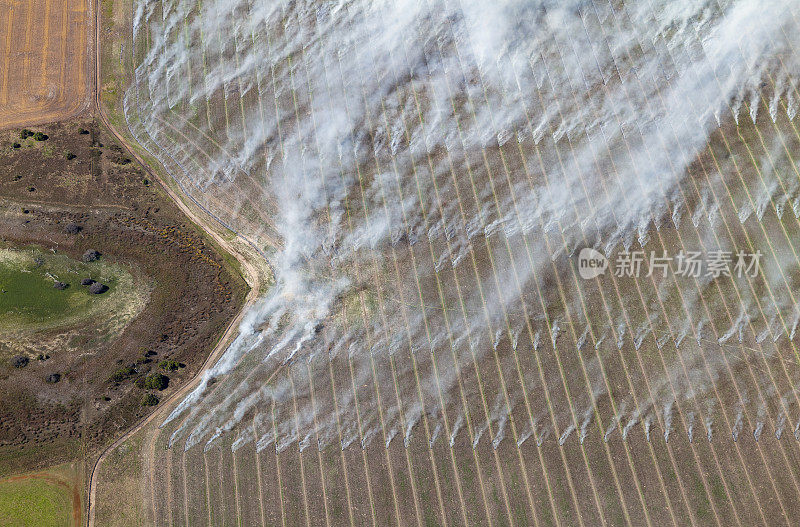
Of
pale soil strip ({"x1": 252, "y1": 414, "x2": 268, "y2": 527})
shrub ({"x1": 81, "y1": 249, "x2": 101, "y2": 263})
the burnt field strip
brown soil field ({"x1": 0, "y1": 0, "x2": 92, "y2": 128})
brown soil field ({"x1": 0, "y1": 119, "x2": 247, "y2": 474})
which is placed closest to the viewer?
pale soil strip ({"x1": 252, "y1": 414, "x2": 268, "y2": 527})

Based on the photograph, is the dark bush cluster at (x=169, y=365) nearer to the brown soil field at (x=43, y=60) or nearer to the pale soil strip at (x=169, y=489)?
the pale soil strip at (x=169, y=489)

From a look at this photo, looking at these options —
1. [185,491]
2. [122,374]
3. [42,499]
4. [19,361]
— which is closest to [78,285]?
[19,361]

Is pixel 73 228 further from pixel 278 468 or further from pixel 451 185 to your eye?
pixel 451 185

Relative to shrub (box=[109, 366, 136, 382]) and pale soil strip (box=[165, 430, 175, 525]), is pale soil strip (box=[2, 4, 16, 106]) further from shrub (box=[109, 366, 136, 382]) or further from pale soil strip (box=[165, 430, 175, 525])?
pale soil strip (box=[165, 430, 175, 525])

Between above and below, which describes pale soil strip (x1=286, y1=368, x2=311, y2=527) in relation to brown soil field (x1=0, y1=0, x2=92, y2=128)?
below

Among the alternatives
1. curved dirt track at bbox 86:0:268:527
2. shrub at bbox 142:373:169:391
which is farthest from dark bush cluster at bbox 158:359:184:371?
curved dirt track at bbox 86:0:268:527
